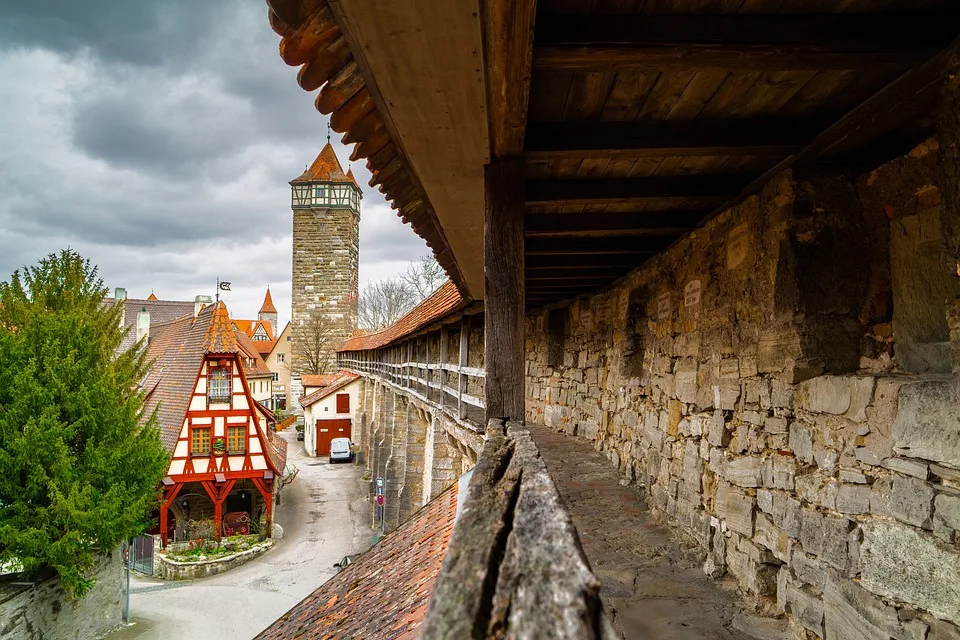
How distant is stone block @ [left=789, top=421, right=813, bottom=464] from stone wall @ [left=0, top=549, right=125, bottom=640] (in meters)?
11.3

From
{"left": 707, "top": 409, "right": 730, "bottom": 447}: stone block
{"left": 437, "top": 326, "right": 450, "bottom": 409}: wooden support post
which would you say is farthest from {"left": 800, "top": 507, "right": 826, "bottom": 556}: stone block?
{"left": 437, "top": 326, "right": 450, "bottom": 409}: wooden support post

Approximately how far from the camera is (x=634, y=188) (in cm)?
303

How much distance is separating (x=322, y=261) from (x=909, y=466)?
3371 centimetres

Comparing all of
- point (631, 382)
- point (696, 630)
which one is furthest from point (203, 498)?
point (696, 630)

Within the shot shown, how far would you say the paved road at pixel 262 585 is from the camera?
34.1 feet

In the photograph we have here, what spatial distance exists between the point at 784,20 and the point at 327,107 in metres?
1.53

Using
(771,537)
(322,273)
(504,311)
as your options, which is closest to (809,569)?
(771,537)

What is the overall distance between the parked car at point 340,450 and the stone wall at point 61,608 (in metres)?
12.9

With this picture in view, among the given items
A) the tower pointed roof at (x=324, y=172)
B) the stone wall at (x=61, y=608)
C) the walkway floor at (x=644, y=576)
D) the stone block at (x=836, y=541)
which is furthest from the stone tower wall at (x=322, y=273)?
the stone block at (x=836, y=541)

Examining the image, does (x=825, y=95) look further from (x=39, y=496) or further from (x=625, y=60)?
(x=39, y=496)

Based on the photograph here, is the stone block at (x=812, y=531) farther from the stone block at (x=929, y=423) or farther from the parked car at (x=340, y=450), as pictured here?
the parked car at (x=340, y=450)

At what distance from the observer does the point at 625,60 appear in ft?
5.72

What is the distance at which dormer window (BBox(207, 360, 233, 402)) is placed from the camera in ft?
47.1

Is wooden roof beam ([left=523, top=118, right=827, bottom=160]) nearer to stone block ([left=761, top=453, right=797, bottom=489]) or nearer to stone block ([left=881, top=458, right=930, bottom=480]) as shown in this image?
stone block ([left=881, top=458, right=930, bottom=480])
